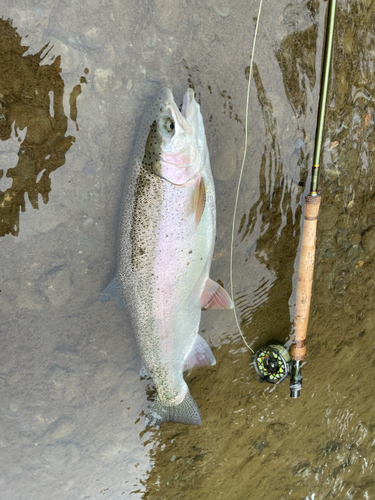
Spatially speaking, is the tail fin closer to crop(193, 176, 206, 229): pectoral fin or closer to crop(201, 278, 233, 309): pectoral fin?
crop(201, 278, 233, 309): pectoral fin

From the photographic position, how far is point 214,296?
229 cm

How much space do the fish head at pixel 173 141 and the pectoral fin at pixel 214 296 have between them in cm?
72

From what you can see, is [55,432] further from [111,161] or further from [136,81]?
[136,81]

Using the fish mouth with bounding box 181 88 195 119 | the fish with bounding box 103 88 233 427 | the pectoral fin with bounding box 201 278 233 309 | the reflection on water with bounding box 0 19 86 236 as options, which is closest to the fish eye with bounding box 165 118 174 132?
the fish with bounding box 103 88 233 427

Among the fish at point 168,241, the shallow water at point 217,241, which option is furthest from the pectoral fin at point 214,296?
the shallow water at point 217,241

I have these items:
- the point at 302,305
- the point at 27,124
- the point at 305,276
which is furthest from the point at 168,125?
the point at 302,305

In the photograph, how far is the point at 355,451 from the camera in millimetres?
3311

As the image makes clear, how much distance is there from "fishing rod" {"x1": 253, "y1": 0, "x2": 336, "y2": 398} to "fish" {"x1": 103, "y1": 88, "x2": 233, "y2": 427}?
596 mm

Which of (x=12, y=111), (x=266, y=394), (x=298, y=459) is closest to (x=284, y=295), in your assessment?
(x=266, y=394)

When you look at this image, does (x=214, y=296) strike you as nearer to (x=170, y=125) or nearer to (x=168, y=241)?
(x=168, y=241)

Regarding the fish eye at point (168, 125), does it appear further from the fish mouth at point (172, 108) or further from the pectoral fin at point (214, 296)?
the pectoral fin at point (214, 296)

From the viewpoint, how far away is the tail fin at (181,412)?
239cm

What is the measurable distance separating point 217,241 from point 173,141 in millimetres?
Result: 822

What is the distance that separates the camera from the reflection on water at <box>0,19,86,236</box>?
197 cm
